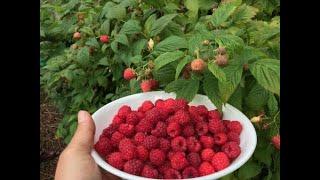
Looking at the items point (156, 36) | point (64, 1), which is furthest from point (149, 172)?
point (64, 1)

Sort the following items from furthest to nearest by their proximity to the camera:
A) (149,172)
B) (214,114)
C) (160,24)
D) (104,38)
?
1. (104,38)
2. (160,24)
3. (214,114)
4. (149,172)

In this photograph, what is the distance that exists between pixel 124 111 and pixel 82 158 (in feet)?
0.49

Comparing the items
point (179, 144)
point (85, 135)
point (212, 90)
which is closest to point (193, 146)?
point (179, 144)

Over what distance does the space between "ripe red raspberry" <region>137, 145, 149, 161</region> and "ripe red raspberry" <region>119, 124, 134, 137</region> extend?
2.3 inches

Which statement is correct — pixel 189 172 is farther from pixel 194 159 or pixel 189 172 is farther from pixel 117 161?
pixel 117 161

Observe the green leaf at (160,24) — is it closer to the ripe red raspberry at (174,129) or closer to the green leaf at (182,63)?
the green leaf at (182,63)

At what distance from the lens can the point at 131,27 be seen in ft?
4.45

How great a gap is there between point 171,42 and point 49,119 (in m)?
1.61

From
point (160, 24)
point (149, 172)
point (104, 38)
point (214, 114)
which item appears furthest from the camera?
point (104, 38)

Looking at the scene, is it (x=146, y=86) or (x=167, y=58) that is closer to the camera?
(x=167, y=58)

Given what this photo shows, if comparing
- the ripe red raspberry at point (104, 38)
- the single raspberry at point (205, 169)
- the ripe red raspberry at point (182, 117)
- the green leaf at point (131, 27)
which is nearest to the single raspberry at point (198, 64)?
the ripe red raspberry at point (182, 117)

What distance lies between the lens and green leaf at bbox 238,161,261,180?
1.17 metres

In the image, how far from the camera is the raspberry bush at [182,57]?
106cm

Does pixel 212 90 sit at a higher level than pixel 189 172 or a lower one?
higher
